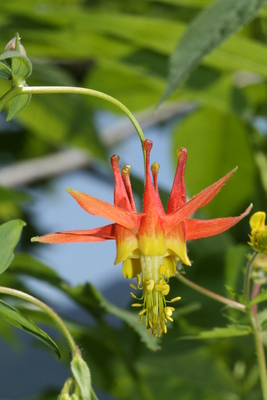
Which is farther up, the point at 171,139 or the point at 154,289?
the point at 171,139

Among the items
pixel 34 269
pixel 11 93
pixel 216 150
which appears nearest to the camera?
pixel 11 93

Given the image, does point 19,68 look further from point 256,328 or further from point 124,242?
point 256,328

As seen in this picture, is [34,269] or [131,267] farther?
[34,269]

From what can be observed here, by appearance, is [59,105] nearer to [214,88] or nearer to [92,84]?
[92,84]

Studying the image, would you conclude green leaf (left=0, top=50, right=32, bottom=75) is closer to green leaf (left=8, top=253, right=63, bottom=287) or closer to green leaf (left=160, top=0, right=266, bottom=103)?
green leaf (left=160, top=0, right=266, bottom=103)

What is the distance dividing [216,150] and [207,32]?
68 centimetres

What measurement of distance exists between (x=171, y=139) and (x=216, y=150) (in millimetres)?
100

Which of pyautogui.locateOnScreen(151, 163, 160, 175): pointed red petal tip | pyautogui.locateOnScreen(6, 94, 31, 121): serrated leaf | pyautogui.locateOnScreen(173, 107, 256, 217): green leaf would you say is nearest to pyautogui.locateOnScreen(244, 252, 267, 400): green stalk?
pyautogui.locateOnScreen(151, 163, 160, 175): pointed red petal tip

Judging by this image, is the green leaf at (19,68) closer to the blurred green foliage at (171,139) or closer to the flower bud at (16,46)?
the flower bud at (16,46)

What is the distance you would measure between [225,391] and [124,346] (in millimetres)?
194

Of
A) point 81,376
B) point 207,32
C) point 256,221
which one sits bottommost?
point 81,376

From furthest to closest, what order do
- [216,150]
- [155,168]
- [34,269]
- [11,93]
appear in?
[216,150], [34,269], [155,168], [11,93]

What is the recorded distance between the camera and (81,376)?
42 centimetres

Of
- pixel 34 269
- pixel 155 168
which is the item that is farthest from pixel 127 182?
Result: pixel 34 269
